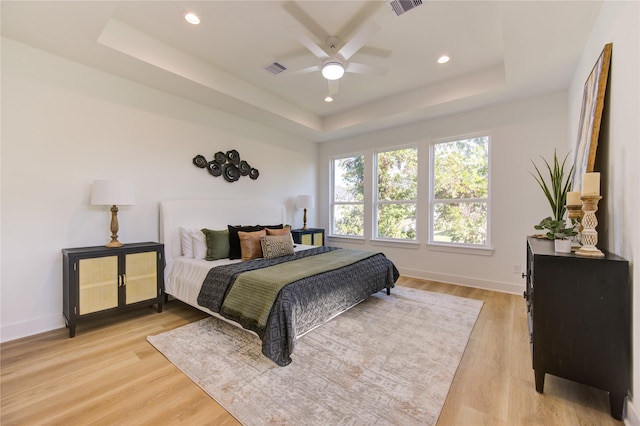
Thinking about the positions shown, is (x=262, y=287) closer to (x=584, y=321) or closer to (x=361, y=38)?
(x=584, y=321)

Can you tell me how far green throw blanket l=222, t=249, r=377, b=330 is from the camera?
219 cm

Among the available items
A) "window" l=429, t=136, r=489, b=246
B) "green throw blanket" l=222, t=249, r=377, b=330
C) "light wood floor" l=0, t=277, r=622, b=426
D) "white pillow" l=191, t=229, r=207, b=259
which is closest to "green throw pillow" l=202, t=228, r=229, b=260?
"white pillow" l=191, t=229, r=207, b=259

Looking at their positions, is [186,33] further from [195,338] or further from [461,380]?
[461,380]

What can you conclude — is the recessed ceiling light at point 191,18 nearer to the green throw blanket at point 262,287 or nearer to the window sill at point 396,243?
the green throw blanket at point 262,287

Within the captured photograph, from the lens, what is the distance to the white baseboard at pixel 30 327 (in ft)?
8.06

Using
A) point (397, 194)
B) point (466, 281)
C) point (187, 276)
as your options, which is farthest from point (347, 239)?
point (187, 276)

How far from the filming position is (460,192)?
14.1 feet

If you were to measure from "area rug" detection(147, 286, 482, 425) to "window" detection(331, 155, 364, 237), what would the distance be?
8.74 feet

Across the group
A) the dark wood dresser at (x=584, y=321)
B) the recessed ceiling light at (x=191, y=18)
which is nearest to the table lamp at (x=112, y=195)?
the recessed ceiling light at (x=191, y=18)

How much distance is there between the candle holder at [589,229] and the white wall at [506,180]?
2.24 metres

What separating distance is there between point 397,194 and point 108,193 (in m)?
4.19

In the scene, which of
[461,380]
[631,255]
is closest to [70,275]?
[461,380]

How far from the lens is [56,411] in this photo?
1616 millimetres

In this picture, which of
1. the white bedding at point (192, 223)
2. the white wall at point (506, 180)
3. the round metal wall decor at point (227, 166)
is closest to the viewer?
the white bedding at point (192, 223)
